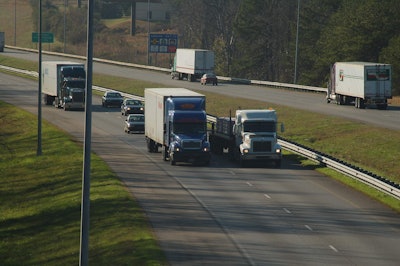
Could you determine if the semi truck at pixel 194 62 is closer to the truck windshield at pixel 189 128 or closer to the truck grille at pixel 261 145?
the truck windshield at pixel 189 128

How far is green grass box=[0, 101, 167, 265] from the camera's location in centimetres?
3253

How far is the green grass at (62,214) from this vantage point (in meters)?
32.5

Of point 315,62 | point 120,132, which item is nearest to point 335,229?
point 120,132

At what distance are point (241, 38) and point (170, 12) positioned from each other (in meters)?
54.8

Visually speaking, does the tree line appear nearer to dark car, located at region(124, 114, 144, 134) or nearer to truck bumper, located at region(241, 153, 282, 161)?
dark car, located at region(124, 114, 144, 134)

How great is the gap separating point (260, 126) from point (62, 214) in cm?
1343

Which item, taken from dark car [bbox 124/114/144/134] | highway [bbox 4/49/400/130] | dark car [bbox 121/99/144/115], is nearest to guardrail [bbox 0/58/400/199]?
dark car [bbox 124/114/144/134]

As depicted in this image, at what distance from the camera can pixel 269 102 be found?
286ft

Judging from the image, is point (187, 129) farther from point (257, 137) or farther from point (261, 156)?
point (261, 156)

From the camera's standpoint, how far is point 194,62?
11188cm

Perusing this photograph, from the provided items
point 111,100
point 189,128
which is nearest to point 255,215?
point 189,128

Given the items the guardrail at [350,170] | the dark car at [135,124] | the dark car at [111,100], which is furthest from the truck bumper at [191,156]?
the dark car at [111,100]

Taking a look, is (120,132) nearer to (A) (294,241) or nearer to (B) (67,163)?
(B) (67,163)

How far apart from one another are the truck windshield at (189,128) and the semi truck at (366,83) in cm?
3074
